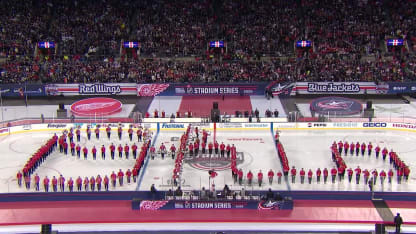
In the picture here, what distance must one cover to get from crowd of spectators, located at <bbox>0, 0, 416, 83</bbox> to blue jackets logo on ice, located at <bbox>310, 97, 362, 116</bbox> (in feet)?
17.8

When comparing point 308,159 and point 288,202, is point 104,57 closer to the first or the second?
point 308,159

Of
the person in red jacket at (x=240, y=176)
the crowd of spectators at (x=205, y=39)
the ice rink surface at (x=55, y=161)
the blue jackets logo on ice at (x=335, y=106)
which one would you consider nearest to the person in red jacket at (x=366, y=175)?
the person in red jacket at (x=240, y=176)

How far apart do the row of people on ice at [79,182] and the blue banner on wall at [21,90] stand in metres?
17.7

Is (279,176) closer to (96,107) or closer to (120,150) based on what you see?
(120,150)

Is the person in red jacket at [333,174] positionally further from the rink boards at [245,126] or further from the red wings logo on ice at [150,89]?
the red wings logo on ice at [150,89]

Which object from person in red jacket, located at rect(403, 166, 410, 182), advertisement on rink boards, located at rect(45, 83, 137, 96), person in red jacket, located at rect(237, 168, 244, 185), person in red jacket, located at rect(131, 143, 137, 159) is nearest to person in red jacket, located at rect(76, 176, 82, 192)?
person in red jacket, located at rect(131, 143, 137, 159)

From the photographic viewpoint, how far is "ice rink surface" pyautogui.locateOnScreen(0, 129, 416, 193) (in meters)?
23.8

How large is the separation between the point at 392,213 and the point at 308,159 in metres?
6.53

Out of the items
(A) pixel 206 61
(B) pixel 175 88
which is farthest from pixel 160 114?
(A) pixel 206 61

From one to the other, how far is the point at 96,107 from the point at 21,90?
8.45 m

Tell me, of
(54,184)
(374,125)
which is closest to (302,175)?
(374,125)

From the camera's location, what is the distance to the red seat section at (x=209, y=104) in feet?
119

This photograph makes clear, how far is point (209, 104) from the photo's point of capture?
3844 cm

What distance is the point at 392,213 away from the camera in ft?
68.5
